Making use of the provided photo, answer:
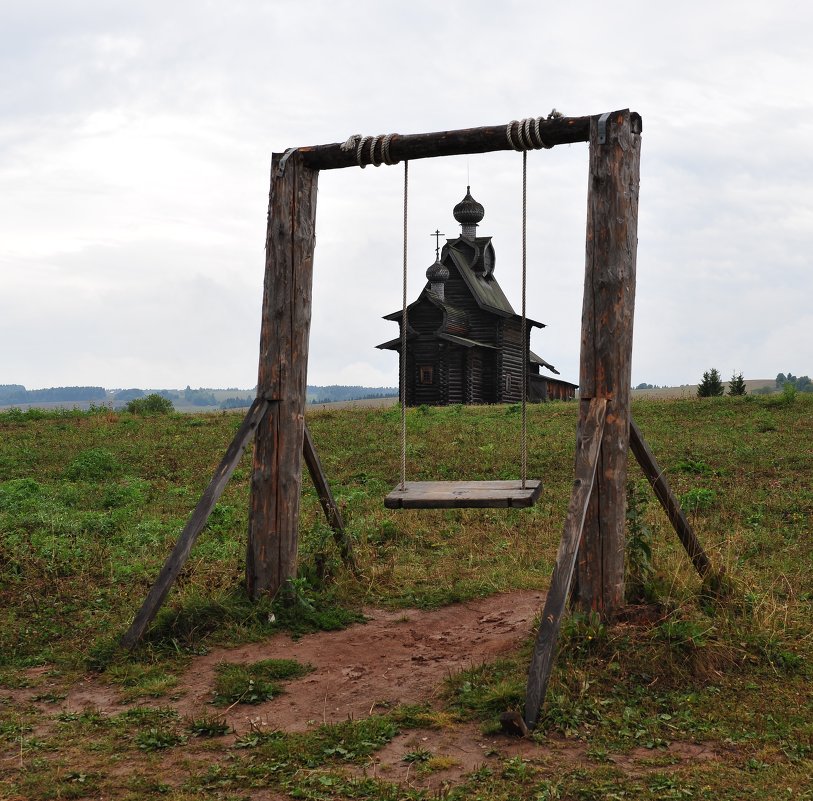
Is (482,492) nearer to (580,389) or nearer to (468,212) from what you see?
(580,389)

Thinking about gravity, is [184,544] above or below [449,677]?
above

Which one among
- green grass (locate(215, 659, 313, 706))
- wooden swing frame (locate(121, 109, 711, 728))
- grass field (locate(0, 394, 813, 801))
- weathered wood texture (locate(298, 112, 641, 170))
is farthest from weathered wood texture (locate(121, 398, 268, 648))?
weathered wood texture (locate(298, 112, 641, 170))

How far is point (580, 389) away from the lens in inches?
270

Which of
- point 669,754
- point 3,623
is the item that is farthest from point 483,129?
point 3,623

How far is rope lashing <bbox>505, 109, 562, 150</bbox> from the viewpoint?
23.0ft

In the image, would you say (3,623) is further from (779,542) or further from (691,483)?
(691,483)

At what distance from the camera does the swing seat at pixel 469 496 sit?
256 inches

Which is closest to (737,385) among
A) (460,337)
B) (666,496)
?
(460,337)

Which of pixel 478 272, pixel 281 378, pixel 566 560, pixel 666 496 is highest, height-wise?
pixel 478 272

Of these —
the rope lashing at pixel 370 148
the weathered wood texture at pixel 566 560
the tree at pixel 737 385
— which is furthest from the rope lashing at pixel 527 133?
the tree at pixel 737 385

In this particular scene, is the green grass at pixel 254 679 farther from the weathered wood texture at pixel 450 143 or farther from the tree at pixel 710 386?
the tree at pixel 710 386

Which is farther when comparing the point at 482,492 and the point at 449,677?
the point at 482,492

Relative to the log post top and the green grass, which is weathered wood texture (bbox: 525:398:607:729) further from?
Answer: the log post top

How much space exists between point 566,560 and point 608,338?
1.79 m
